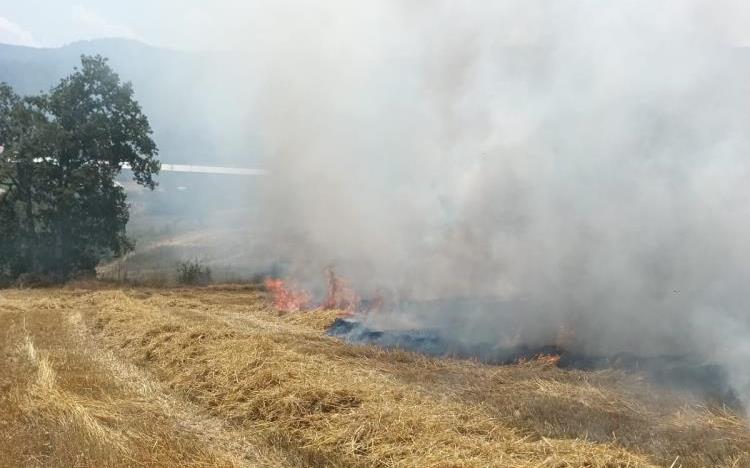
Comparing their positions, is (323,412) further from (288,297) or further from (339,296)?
(288,297)

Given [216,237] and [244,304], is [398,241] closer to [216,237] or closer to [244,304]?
[244,304]

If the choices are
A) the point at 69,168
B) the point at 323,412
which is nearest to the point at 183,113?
the point at 69,168

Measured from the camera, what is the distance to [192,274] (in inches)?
1088

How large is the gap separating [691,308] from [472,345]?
3.57m

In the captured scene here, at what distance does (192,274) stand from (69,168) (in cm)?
793

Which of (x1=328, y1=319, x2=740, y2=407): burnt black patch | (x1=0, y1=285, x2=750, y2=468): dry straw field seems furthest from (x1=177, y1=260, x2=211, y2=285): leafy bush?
(x1=0, y1=285, x2=750, y2=468): dry straw field

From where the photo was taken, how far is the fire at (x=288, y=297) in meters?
16.3

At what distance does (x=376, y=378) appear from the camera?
8.31m

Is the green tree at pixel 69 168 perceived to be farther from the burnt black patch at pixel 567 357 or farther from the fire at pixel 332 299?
the burnt black patch at pixel 567 357

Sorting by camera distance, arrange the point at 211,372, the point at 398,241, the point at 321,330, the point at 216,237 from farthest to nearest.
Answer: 1. the point at 216,237
2. the point at 398,241
3. the point at 321,330
4. the point at 211,372

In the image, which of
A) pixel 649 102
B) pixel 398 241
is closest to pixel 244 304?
pixel 398 241

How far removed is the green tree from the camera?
28.1 meters

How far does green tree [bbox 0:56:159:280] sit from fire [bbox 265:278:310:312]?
1442 cm

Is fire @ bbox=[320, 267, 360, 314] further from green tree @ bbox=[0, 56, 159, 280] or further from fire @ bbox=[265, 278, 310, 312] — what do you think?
green tree @ bbox=[0, 56, 159, 280]
